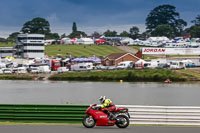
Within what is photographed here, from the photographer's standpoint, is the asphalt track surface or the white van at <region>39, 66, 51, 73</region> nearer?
the asphalt track surface

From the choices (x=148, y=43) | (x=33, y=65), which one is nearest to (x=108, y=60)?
(x=33, y=65)

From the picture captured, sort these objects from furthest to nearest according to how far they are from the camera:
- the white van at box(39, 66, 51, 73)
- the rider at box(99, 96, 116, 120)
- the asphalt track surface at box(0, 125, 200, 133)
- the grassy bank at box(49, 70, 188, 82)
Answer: the white van at box(39, 66, 51, 73)
the grassy bank at box(49, 70, 188, 82)
the rider at box(99, 96, 116, 120)
the asphalt track surface at box(0, 125, 200, 133)

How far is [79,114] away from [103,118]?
211 centimetres

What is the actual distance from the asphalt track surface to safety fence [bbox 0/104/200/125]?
68cm

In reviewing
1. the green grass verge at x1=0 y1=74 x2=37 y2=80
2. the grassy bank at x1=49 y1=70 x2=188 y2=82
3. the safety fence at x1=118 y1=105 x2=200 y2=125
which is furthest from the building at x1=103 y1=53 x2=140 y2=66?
the safety fence at x1=118 y1=105 x2=200 y2=125

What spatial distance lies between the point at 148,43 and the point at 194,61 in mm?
77085

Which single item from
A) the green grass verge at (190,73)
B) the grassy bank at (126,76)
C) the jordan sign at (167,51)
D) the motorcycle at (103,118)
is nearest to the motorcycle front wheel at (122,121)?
the motorcycle at (103,118)

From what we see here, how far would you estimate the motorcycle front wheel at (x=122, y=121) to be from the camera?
1783cm

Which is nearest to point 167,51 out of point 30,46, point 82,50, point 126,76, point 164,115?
point 126,76

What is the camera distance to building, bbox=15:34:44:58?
13750 cm

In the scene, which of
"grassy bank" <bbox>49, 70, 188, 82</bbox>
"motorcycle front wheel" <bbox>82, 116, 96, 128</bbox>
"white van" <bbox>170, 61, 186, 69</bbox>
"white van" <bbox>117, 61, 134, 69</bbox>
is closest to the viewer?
"motorcycle front wheel" <bbox>82, 116, 96, 128</bbox>

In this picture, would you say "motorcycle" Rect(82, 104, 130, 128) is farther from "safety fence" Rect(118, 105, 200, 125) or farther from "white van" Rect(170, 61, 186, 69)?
"white van" Rect(170, 61, 186, 69)

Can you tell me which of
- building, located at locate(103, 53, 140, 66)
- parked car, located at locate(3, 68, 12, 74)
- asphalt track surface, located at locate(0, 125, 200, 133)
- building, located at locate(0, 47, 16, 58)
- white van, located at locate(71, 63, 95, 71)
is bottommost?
asphalt track surface, located at locate(0, 125, 200, 133)

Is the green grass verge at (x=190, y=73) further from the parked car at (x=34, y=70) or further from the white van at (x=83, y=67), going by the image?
the parked car at (x=34, y=70)
